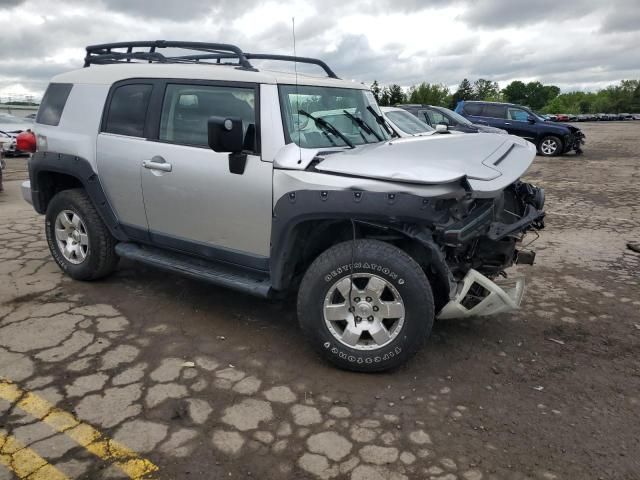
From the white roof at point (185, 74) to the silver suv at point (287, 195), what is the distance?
0.06 ft

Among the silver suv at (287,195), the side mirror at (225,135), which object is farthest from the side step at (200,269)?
the side mirror at (225,135)

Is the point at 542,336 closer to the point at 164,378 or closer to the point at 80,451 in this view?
the point at 164,378

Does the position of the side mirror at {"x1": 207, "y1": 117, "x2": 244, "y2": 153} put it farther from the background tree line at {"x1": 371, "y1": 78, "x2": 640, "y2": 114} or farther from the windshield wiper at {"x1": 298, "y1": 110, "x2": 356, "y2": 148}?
the background tree line at {"x1": 371, "y1": 78, "x2": 640, "y2": 114}

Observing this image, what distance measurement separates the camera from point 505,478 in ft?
7.76

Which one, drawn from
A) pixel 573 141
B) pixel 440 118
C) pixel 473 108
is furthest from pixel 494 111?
pixel 440 118

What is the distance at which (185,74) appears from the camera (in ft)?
12.4

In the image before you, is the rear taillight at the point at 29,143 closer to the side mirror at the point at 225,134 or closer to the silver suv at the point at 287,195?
the silver suv at the point at 287,195

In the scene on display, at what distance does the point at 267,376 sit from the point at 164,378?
0.63m

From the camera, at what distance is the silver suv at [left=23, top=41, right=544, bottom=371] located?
120 inches

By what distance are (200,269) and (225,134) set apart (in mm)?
1132

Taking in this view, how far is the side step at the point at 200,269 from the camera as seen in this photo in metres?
3.50

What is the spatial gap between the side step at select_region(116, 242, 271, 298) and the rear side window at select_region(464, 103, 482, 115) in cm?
1621

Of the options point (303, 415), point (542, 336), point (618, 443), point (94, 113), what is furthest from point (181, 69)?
point (618, 443)

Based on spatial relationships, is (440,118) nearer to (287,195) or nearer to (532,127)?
(532,127)
